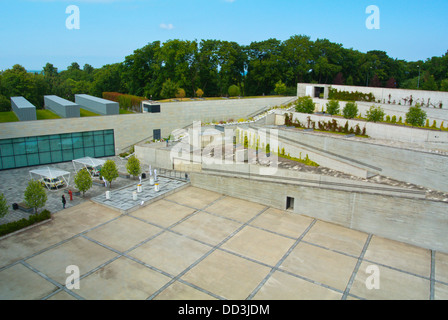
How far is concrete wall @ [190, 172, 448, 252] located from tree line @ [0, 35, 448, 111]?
24.5 m

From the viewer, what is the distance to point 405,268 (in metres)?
16.7

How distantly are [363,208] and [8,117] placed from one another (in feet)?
111

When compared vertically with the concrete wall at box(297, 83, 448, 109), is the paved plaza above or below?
below

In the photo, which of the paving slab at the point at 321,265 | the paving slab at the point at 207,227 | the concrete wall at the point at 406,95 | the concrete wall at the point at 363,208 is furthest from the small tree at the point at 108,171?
the concrete wall at the point at 406,95

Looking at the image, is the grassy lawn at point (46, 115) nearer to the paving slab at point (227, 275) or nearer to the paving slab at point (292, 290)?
the paving slab at point (227, 275)

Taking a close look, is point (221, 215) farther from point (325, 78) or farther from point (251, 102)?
point (325, 78)

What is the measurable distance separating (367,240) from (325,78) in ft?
144

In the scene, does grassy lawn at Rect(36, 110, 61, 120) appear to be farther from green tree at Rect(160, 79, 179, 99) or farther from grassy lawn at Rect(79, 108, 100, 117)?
green tree at Rect(160, 79, 179, 99)

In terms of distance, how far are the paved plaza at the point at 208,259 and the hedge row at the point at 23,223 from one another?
44cm

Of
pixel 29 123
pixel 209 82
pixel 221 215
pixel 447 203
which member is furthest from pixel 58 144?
pixel 447 203

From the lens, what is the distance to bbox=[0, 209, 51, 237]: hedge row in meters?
18.6

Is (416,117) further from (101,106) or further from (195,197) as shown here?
(101,106)

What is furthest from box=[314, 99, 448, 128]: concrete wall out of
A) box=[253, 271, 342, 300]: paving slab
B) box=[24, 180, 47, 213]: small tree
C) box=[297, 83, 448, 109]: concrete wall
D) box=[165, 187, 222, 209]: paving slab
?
box=[24, 180, 47, 213]: small tree
